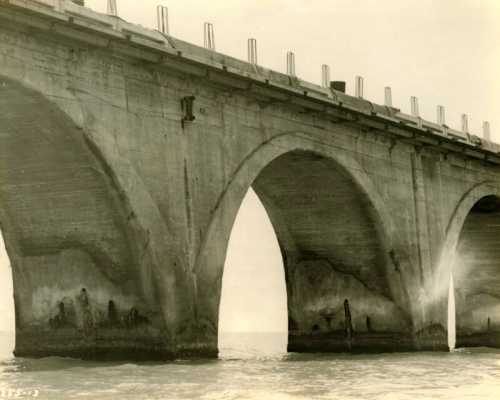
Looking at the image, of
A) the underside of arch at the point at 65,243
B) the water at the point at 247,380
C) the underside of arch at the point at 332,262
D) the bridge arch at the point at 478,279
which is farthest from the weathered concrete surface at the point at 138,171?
the bridge arch at the point at 478,279

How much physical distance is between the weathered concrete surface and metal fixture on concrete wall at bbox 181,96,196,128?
18 centimetres

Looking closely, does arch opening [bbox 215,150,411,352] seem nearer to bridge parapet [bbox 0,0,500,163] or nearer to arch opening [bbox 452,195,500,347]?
bridge parapet [bbox 0,0,500,163]

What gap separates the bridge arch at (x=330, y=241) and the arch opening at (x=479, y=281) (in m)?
13.1

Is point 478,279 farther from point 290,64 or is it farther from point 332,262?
point 290,64

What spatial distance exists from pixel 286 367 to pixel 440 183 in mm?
15830

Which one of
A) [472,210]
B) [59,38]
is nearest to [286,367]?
[59,38]

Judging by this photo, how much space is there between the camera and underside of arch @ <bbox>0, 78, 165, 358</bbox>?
2702 cm

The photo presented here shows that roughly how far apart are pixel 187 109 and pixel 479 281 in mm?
28241

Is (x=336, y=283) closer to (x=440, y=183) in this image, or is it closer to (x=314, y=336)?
(x=314, y=336)

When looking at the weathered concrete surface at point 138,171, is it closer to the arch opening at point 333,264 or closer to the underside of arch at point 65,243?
the underside of arch at point 65,243

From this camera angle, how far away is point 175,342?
94.5 ft

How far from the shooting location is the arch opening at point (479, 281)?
53.5 m

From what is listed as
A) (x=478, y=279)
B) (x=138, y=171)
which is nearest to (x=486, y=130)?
(x=478, y=279)

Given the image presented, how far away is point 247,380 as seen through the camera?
25.7 meters
